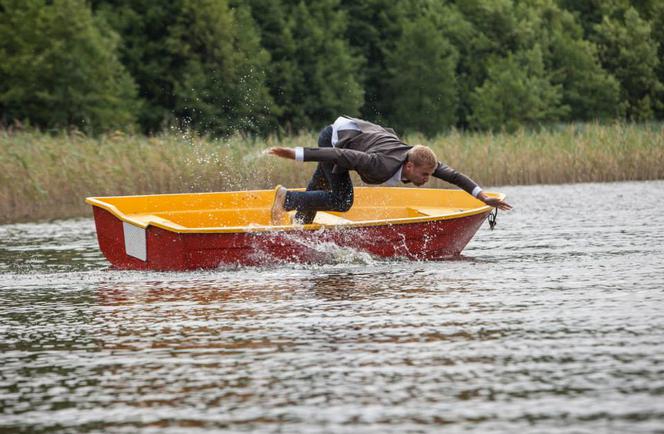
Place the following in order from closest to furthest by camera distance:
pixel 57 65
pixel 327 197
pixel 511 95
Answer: pixel 327 197, pixel 57 65, pixel 511 95

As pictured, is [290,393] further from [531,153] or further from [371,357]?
[531,153]

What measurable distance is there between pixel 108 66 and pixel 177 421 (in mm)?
36411

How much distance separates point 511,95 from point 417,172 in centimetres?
4601

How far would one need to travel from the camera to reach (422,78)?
190 feet

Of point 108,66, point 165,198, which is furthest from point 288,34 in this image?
point 165,198

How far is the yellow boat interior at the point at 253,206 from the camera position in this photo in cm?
1347

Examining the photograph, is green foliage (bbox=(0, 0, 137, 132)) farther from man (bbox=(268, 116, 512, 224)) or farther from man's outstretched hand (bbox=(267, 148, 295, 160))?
man's outstretched hand (bbox=(267, 148, 295, 160))

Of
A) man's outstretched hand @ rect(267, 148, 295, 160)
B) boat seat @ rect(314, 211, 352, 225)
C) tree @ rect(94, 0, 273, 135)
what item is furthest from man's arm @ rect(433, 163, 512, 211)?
tree @ rect(94, 0, 273, 135)

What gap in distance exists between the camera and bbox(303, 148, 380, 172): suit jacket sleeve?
11.0 meters

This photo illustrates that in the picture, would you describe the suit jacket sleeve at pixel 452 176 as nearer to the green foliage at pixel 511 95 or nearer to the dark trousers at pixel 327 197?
the dark trousers at pixel 327 197

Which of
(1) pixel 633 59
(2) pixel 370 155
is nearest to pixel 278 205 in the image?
(2) pixel 370 155

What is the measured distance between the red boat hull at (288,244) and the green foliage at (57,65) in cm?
2819

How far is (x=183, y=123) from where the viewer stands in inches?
1838

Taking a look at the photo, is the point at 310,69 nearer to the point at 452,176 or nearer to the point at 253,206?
the point at 253,206
